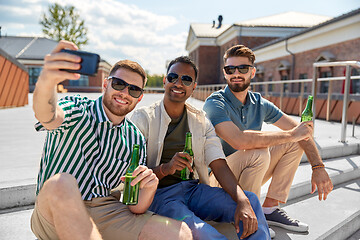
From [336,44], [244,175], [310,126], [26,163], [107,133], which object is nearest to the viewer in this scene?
[107,133]

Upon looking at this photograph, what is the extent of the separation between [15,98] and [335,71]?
14.1 meters

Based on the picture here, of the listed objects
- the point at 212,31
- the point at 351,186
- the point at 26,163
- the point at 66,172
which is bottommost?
the point at 351,186

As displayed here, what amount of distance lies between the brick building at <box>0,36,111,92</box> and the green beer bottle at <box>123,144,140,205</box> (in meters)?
31.3

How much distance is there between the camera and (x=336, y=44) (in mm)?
15180

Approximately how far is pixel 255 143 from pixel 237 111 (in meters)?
0.43

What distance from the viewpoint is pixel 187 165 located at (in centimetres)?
212

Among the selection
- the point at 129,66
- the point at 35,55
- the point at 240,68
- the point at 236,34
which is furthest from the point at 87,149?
the point at 35,55

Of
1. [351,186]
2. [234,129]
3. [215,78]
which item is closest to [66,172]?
[234,129]

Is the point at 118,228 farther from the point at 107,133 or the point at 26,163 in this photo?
the point at 26,163

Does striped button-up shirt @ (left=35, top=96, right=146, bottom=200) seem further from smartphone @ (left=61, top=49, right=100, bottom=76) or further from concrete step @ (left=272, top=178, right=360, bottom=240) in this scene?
concrete step @ (left=272, top=178, right=360, bottom=240)

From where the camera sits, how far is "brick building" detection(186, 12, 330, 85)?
2666 centimetres

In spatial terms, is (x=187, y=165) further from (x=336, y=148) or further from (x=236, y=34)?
(x=236, y=34)

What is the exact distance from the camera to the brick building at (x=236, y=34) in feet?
87.5

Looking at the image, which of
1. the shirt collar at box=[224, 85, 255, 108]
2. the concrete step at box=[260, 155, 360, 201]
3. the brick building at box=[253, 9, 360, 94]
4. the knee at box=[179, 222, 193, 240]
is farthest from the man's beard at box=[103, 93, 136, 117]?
the brick building at box=[253, 9, 360, 94]
